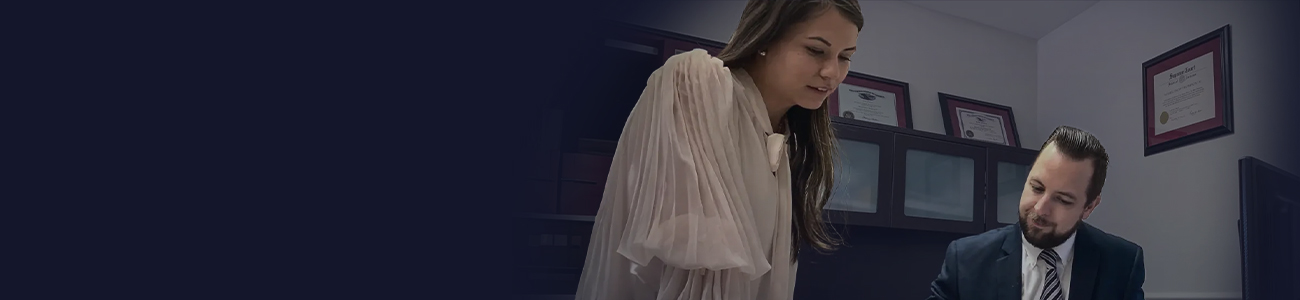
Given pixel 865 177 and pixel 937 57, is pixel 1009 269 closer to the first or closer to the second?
pixel 865 177

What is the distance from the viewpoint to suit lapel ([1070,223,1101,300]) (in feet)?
4.39

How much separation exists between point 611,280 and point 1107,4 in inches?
95.2

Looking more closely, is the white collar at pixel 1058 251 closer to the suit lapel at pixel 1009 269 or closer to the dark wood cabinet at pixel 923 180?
the suit lapel at pixel 1009 269

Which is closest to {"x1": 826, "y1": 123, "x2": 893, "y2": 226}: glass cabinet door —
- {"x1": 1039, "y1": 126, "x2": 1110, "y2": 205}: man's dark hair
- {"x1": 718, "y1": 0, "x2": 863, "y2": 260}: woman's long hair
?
{"x1": 1039, "y1": 126, "x2": 1110, "y2": 205}: man's dark hair

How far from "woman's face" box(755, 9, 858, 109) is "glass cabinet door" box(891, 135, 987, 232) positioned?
1.46 meters

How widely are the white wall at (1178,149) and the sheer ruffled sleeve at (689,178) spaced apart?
1863 millimetres

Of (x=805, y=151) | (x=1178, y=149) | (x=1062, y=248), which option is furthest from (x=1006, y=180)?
(x=805, y=151)

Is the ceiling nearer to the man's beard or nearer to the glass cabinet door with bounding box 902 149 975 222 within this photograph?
the glass cabinet door with bounding box 902 149 975 222

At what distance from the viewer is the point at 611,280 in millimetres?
757

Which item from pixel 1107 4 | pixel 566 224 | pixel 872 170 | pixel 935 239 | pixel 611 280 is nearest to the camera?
pixel 611 280

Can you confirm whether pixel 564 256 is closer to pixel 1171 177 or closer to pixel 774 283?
pixel 774 283

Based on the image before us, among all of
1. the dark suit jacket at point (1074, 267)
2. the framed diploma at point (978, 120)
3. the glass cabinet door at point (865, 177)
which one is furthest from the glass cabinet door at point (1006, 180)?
the dark suit jacket at point (1074, 267)

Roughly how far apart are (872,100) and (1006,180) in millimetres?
471

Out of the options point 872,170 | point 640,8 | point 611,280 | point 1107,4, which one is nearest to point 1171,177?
point 1107,4
